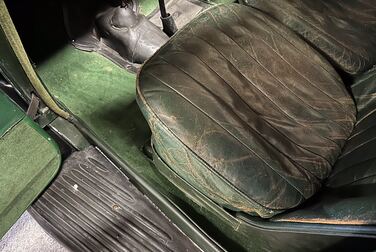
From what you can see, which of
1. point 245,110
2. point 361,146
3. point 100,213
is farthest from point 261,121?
point 100,213

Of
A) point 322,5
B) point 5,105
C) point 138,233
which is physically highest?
point 322,5

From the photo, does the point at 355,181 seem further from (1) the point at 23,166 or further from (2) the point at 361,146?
(1) the point at 23,166

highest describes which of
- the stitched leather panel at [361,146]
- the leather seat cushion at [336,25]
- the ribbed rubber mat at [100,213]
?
the leather seat cushion at [336,25]

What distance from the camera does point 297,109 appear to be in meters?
1.01

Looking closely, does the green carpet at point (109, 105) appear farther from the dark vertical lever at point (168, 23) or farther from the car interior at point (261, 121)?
the dark vertical lever at point (168, 23)

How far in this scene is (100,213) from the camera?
4.07 feet

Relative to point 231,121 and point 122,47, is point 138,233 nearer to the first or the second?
point 231,121

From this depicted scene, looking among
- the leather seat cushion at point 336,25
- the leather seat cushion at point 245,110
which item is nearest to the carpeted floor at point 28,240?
the leather seat cushion at point 245,110

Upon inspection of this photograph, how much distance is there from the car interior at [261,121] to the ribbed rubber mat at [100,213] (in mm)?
84

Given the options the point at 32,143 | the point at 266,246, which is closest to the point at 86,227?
the point at 32,143

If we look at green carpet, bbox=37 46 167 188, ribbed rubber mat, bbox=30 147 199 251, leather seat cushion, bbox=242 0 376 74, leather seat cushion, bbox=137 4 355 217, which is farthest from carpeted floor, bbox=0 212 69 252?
leather seat cushion, bbox=242 0 376 74

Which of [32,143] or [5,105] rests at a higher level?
[5,105]

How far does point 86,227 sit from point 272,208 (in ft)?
2.11

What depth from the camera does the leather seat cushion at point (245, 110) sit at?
0.85 meters
